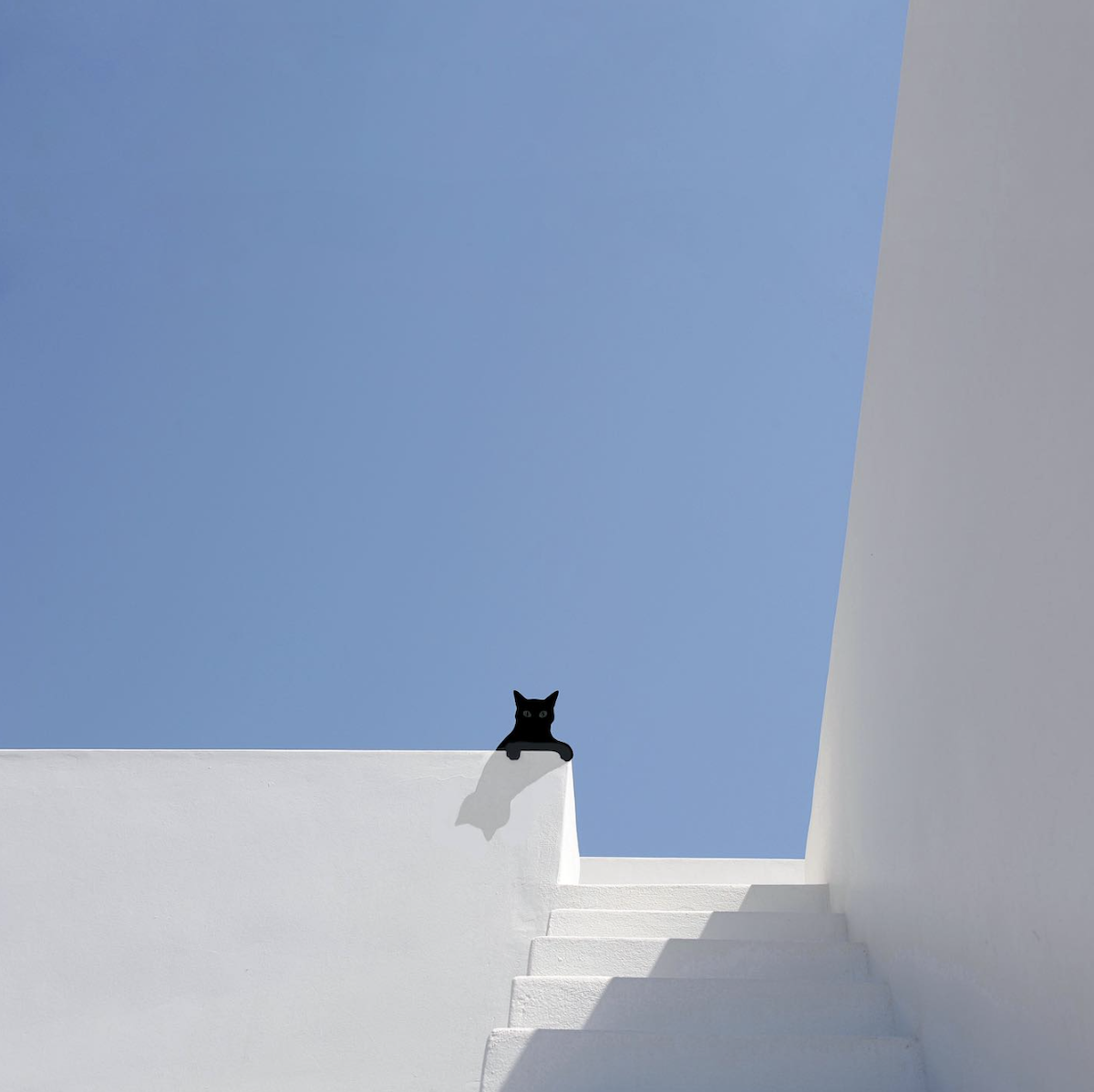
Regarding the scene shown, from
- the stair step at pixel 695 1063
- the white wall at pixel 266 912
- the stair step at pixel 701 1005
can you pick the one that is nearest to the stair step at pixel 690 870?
the white wall at pixel 266 912

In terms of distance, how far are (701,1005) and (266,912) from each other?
1447 mm

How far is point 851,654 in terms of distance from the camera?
11.0 feet

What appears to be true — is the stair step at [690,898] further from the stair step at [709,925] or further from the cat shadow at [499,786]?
the cat shadow at [499,786]

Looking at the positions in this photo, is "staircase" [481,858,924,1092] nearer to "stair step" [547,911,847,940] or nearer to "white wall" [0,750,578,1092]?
"stair step" [547,911,847,940]

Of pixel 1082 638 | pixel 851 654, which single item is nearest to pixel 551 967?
pixel 851 654

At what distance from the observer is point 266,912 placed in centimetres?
326

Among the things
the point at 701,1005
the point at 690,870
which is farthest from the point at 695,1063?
the point at 690,870

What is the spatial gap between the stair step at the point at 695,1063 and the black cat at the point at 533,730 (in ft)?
4.51

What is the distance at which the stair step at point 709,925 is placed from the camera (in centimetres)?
311

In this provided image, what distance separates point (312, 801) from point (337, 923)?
1.35 ft

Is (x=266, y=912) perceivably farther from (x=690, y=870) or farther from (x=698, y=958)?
(x=690, y=870)

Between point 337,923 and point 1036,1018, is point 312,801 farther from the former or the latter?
point 1036,1018

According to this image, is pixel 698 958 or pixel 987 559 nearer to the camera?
pixel 987 559

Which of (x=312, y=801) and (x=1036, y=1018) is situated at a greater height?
(x=1036, y=1018)
